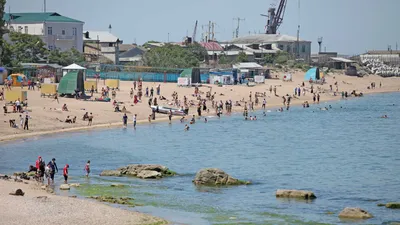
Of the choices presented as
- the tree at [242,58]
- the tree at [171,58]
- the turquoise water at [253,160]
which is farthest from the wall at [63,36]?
the turquoise water at [253,160]

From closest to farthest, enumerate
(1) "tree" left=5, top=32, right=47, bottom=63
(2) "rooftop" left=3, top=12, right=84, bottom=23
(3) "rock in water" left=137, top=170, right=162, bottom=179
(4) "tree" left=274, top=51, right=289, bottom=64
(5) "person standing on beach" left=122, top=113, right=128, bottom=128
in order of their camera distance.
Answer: (3) "rock in water" left=137, top=170, right=162, bottom=179 → (5) "person standing on beach" left=122, top=113, right=128, bottom=128 → (1) "tree" left=5, top=32, right=47, bottom=63 → (2) "rooftop" left=3, top=12, right=84, bottom=23 → (4) "tree" left=274, top=51, right=289, bottom=64

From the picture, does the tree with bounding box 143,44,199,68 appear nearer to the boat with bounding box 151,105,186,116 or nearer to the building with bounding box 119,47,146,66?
the building with bounding box 119,47,146,66

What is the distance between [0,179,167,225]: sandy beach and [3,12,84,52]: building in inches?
3066

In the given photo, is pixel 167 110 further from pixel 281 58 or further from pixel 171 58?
pixel 281 58

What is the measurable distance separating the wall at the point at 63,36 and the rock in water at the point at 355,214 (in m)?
81.5

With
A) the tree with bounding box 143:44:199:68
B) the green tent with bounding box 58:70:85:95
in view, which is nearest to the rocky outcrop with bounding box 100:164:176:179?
the green tent with bounding box 58:70:85:95

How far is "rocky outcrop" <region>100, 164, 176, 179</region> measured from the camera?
38156 mm

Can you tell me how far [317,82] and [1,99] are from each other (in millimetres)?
58189

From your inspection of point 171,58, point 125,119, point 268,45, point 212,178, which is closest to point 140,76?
point 171,58

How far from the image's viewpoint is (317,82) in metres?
111

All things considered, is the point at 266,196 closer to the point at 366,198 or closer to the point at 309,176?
the point at 366,198

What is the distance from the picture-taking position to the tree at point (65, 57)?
94.5m

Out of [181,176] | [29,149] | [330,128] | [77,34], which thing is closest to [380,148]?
[330,128]

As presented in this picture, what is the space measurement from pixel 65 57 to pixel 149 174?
60203mm
